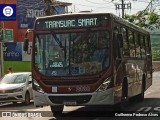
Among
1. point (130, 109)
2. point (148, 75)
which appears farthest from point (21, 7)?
point (130, 109)

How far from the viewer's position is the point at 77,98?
13.6 metres

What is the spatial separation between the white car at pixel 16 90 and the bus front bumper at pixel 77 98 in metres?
7.00

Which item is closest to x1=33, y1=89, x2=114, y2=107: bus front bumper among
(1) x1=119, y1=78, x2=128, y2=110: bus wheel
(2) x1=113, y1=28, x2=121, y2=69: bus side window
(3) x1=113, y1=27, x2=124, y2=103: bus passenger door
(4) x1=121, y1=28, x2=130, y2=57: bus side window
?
(3) x1=113, y1=27, x2=124, y2=103: bus passenger door

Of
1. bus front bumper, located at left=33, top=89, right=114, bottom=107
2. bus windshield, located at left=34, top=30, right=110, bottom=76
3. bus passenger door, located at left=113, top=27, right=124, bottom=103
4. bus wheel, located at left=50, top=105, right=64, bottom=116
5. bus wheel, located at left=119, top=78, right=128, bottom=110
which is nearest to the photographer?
bus front bumper, located at left=33, top=89, right=114, bottom=107

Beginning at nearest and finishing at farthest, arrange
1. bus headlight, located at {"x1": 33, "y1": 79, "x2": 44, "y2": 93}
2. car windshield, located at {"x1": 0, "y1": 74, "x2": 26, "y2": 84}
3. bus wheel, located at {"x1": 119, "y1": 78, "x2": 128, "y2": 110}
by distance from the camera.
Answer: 1. bus headlight, located at {"x1": 33, "y1": 79, "x2": 44, "y2": 93}
2. bus wheel, located at {"x1": 119, "y1": 78, "x2": 128, "y2": 110}
3. car windshield, located at {"x1": 0, "y1": 74, "x2": 26, "y2": 84}

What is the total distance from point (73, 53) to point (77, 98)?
4.21 feet

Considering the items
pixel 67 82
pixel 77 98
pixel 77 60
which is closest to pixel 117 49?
pixel 77 60

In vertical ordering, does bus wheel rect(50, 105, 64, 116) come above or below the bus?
below

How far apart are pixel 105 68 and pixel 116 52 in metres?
0.79

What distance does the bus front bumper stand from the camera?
13.4m

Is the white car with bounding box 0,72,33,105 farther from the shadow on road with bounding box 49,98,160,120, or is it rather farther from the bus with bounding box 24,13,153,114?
the bus with bounding box 24,13,153,114

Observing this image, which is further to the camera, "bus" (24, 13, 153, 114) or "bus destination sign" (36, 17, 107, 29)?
"bus destination sign" (36, 17, 107, 29)

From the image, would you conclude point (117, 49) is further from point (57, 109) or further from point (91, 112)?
point (57, 109)

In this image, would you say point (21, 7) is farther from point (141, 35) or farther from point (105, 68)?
point (105, 68)
